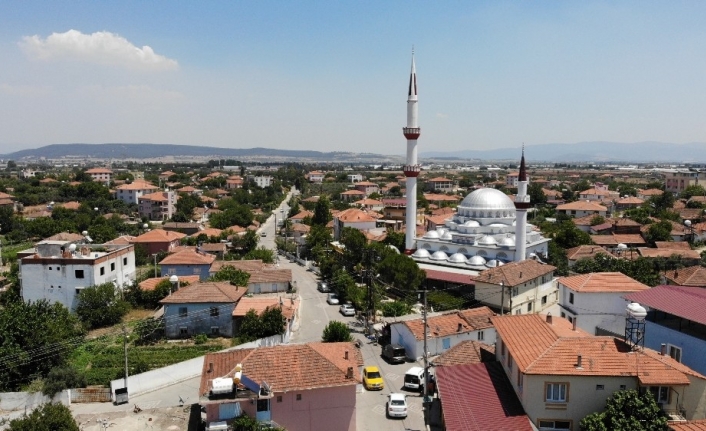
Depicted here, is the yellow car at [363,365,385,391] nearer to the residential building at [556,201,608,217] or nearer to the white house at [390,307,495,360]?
the white house at [390,307,495,360]

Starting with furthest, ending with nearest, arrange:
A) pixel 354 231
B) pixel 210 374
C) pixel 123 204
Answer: pixel 123 204
pixel 354 231
pixel 210 374

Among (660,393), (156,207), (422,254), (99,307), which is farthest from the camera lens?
(156,207)

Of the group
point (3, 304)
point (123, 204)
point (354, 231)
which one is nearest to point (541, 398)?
point (354, 231)

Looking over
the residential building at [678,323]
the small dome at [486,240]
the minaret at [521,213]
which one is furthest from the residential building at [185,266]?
the residential building at [678,323]

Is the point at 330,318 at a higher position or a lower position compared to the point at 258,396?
lower

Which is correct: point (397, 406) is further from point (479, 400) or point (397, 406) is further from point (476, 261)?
point (476, 261)

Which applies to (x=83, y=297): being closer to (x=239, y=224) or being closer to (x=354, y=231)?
(x=354, y=231)

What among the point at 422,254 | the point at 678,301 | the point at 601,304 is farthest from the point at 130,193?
the point at 678,301

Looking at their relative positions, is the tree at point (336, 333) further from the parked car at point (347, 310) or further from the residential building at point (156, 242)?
the residential building at point (156, 242)
